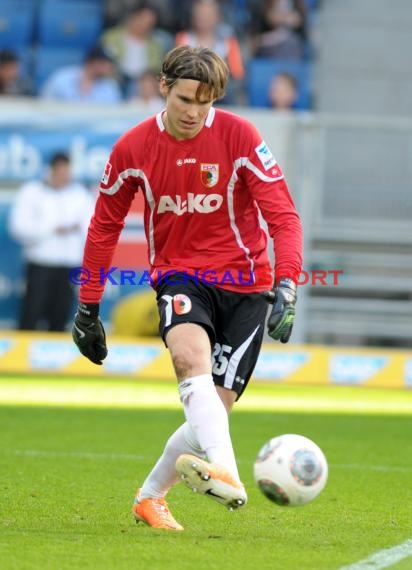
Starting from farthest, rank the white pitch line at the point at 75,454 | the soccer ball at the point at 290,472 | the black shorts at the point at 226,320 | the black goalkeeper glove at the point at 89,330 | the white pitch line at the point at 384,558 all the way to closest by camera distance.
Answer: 1. the white pitch line at the point at 75,454
2. the black goalkeeper glove at the point at 89,330
3. the black shorts at the point at 226,320
4. the soccer ball at the point at 290,472
5. the white pitch line at the point at 384,558

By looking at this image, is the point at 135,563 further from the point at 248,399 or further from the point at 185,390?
the point at 248,399

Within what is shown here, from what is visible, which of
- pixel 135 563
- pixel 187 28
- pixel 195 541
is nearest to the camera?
pixel 135 563

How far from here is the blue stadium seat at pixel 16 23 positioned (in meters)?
18.8

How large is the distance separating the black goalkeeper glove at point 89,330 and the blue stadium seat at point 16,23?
502 inches

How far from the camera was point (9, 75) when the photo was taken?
56.3 ft

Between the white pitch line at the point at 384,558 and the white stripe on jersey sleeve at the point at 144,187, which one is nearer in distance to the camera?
the white pitch line at the point at 384,558

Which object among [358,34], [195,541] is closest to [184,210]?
[195,541]

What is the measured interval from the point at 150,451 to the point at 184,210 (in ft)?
11.5

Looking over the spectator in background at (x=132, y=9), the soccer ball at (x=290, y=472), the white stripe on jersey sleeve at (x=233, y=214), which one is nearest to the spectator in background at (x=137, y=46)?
the spectator in background at (x=132, y=9)

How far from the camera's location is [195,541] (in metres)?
5.83

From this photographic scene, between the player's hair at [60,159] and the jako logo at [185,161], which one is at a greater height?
the jako logo at [185,161]

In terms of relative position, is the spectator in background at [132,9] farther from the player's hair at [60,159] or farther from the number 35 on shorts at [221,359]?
the number 35 on shorts at [221,359]

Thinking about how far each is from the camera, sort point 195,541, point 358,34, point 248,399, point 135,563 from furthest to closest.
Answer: point 358,34 → point 248,399 → point 195,541 → point 135,563

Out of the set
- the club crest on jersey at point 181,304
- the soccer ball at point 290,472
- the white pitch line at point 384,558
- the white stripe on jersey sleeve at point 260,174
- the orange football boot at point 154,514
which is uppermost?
the white stripe on jersey sleeve at point 260,174
